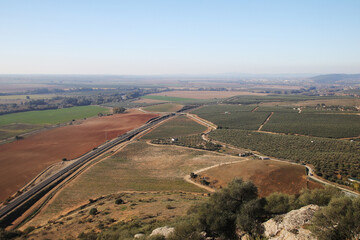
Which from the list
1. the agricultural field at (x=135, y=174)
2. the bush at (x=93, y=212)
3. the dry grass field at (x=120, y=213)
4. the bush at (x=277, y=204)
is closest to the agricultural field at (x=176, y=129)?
the agricultural field at (x=135, y=174)

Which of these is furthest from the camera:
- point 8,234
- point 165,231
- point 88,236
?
point 8,234

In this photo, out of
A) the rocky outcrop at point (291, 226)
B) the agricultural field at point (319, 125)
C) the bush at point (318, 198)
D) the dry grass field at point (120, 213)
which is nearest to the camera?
the rocky outcrop at point (291, 226)

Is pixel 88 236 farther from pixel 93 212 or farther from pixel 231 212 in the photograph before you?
pixel 231 212

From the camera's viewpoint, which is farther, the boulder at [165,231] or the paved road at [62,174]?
the paved road at [62,174]

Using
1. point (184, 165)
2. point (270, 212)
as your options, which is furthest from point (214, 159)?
point (270, 212)

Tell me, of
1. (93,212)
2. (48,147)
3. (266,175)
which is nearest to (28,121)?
(48,147)

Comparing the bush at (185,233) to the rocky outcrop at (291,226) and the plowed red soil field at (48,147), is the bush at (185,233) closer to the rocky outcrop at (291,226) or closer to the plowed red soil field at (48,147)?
the rocky outcrop at (291,226)
